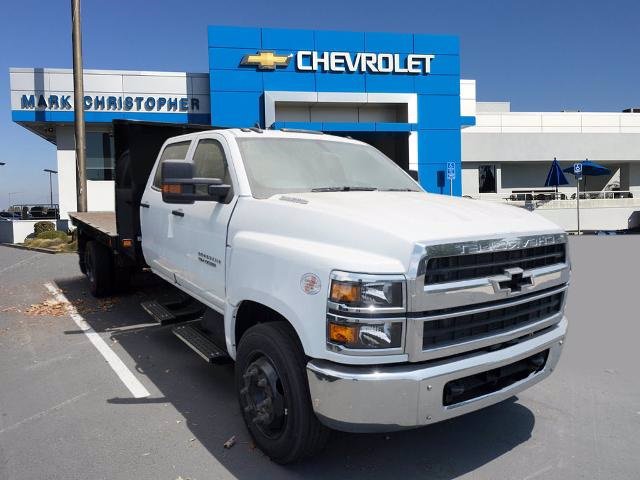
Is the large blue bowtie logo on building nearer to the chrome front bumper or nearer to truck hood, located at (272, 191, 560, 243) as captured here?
truck hood, located at (272, 191, 560, 243)

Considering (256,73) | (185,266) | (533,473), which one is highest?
(256,73)

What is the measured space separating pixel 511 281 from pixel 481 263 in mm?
256

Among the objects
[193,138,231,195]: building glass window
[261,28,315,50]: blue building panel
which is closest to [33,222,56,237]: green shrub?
[261,28,315,50]: blue building panel

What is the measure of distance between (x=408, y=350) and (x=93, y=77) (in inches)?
855

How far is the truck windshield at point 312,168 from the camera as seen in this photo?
13.4 feet

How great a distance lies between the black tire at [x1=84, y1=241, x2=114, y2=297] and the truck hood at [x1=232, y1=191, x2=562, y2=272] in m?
5.23

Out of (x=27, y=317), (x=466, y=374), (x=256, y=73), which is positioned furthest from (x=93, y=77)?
(x=466, y=374)

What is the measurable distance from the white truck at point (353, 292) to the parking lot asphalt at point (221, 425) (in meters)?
0.50

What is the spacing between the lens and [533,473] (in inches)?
131

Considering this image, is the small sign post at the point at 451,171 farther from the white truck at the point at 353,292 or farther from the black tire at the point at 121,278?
the white truck at the point at 353,292

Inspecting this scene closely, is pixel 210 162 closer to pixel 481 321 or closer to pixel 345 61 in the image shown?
pixel 481 321

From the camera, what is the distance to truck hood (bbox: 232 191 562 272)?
2895 millimetres

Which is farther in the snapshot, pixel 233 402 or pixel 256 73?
pixel 256 73

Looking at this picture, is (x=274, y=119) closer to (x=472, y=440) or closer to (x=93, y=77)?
(x=93, y=77)
